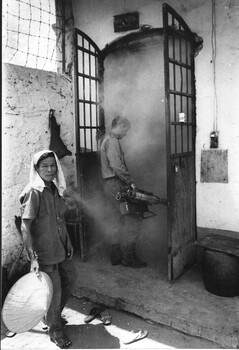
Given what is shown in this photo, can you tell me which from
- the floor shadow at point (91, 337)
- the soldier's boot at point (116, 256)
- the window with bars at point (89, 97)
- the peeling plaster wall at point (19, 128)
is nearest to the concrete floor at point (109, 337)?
the floor shadow at point (91, 337)

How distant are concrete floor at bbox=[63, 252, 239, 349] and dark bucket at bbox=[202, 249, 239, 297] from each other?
115 mm

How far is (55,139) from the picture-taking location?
6.29 metres

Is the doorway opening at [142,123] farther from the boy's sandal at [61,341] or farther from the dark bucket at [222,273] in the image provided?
the boy's sandal at [61,341]

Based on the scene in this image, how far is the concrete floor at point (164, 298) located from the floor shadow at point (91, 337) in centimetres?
57

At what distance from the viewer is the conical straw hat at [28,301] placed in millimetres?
3738

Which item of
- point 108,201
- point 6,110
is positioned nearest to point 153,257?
point 108,201

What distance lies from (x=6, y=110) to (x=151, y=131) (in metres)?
3.25

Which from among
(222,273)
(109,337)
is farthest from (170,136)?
(109,337)

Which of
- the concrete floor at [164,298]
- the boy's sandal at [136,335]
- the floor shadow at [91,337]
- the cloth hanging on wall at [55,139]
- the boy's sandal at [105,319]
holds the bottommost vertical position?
the floor shadow at [91,337]

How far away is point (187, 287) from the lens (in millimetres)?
5246

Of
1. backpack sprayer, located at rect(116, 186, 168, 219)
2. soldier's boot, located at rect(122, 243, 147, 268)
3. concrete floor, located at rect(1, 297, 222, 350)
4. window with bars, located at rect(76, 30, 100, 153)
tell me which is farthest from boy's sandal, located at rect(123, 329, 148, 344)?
window with bars, located at rect(76, 30, 100, 153)

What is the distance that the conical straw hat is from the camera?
3.74 m

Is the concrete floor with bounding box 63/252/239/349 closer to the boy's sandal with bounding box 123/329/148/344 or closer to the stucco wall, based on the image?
the boy's sandal with bounding box 123/329/148/344

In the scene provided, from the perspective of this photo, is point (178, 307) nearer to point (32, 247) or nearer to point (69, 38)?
point (32, 247)
